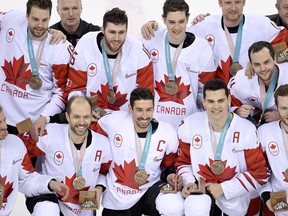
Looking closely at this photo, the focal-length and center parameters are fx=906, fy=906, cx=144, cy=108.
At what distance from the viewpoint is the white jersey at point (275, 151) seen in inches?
215

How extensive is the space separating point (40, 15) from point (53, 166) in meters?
0.95

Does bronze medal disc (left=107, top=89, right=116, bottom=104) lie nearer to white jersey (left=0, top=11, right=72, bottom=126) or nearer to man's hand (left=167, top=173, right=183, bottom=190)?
white jersey (left=0, top=11, right=72, bottom=126)

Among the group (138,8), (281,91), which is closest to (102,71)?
(281,91)

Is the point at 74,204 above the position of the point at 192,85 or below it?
below

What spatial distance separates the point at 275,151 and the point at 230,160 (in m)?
0.28

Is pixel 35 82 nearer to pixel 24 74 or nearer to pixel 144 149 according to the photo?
pixel 24 74

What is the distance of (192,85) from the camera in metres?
5.92

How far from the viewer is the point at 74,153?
5512 millimetres

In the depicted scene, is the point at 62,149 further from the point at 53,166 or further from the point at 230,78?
the point at 230,78

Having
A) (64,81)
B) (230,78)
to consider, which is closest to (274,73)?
(230,78)

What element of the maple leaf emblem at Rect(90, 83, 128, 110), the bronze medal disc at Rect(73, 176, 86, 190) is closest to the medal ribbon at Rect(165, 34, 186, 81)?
the maple leaf emblem at Rect(90, 83, 128, 110)

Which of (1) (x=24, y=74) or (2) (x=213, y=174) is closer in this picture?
(2) (x=213, y=174)

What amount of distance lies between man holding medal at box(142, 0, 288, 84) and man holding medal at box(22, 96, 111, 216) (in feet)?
2.72

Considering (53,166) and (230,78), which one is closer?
(53,166)
